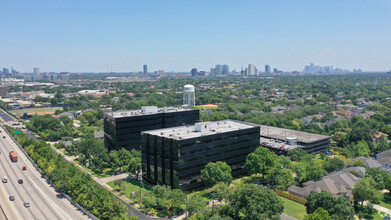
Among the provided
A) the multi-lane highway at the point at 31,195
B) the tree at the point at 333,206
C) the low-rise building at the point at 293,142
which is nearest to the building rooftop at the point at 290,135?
the low-rise building at the point at 293,142

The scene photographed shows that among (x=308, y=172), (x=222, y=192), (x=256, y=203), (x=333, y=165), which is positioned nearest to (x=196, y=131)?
(x=222, y=192)

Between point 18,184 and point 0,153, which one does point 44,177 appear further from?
point 0,153

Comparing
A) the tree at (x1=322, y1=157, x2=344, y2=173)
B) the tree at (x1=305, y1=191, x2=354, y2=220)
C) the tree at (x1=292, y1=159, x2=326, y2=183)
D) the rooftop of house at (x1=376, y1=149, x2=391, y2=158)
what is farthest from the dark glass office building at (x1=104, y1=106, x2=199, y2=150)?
the rooftop of house at (x1=376, y1=149, x2=391, y2=158)

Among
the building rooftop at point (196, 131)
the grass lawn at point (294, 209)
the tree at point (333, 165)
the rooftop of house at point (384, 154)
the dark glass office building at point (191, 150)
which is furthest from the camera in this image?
the rooftop of house at point (384, 154)

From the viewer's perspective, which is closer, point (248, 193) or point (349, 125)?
point (248, 193)

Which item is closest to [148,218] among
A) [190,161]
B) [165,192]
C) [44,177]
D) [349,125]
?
[165,192]

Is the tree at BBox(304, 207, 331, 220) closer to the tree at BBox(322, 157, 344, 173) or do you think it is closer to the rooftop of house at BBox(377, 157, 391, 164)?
the tree at BBox(322, 157, 344, 173)

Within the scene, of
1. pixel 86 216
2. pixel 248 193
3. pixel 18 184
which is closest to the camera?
pixel 248 193

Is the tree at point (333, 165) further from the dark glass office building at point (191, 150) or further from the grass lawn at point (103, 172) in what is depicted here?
the grass lawn at point (103, 172)
